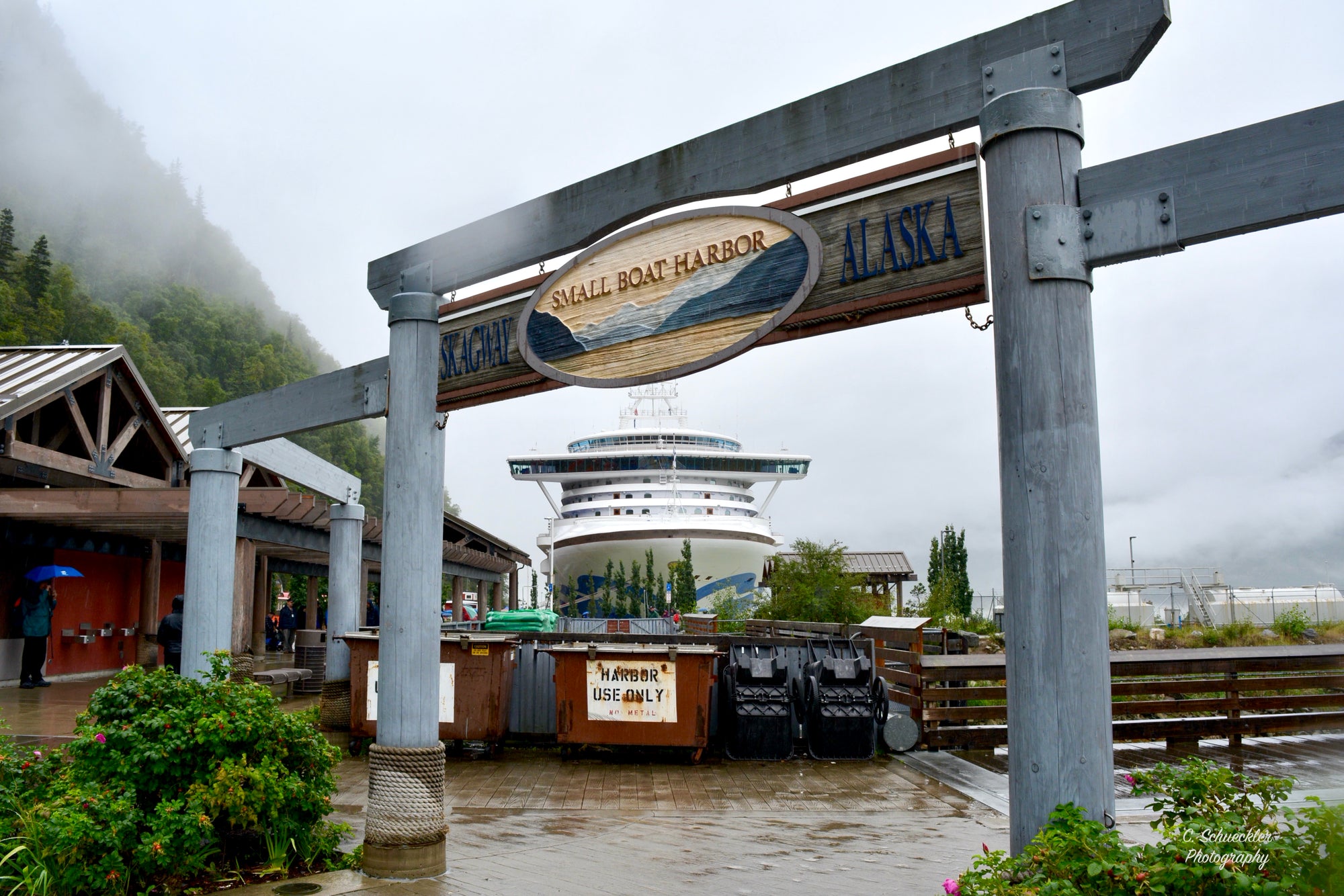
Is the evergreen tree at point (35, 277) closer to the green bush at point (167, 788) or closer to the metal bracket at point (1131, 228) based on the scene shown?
the green bush at point (167, 788)

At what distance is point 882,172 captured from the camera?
12.8ft

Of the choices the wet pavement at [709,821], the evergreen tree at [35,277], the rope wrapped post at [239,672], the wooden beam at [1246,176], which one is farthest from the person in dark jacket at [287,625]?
Result: the evergreen tree at [35,277]

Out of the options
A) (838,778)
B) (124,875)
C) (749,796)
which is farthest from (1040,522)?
(838,778)

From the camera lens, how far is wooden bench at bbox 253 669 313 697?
527 inches

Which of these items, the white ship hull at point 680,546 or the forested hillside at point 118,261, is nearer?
the white ship hull at point 680,546

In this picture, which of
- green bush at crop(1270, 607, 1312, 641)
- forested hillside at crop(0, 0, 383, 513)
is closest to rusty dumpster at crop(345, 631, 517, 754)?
green bush at crop(1270, 607, 1312, 641)

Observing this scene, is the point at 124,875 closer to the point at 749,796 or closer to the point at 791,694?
the point at 749,796

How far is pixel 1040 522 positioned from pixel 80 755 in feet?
16.3

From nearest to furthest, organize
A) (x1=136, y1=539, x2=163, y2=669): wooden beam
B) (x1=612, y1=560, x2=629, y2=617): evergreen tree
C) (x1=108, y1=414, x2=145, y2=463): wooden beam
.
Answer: (x1=108, y1=414, x2=145, y2=463): wooden beam
(x1=136, y1=539, x2=163, y2=669): wooden beam
(x1=612, y1=560, x2=629, y2=617): evergreen tree

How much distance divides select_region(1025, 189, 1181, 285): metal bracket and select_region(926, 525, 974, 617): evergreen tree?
934 inches

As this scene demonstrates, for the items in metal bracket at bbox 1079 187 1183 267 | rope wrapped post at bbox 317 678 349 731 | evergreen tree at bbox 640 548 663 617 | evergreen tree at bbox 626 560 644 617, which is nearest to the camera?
metal bracket at bbox 1079 187 1183 267

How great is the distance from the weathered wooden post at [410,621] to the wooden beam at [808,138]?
1.66 feet

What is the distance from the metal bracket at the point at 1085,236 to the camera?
3283 millimetres

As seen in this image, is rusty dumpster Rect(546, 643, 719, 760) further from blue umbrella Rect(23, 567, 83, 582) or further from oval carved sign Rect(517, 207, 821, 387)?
blue umbrella Rect(23, 567, 83, 582)
